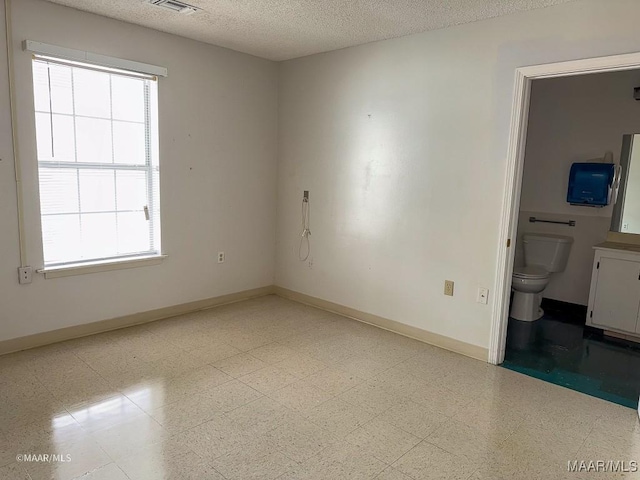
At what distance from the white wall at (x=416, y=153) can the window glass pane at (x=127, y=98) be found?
1490 millimetres

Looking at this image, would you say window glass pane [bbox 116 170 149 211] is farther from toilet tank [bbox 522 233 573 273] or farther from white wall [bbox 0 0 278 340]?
toilet tank [bbox 522 233 573 273]

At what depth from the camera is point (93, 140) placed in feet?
11.1

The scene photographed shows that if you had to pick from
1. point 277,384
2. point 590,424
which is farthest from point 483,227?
point 277,384

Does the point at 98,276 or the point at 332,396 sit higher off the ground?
the point at 98,276

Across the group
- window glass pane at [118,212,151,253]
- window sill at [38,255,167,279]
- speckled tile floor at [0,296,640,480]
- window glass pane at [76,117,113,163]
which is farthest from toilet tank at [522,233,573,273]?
window glass pane at [76,117,113,163]

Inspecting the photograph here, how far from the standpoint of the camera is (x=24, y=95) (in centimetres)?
298

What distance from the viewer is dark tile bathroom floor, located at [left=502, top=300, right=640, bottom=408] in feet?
9.52

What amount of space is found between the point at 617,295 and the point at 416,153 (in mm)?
2155

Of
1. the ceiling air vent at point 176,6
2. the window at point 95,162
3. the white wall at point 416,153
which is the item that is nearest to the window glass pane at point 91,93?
the window at point 95,162

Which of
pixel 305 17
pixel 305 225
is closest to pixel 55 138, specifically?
pixel 305 17

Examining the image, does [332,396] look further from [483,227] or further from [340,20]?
[340,20]

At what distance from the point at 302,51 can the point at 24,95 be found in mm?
2323

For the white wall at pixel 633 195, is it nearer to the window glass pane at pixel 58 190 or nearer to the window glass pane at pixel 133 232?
the window glass pane at pixel 133 232

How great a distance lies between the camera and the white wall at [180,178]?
302cm
